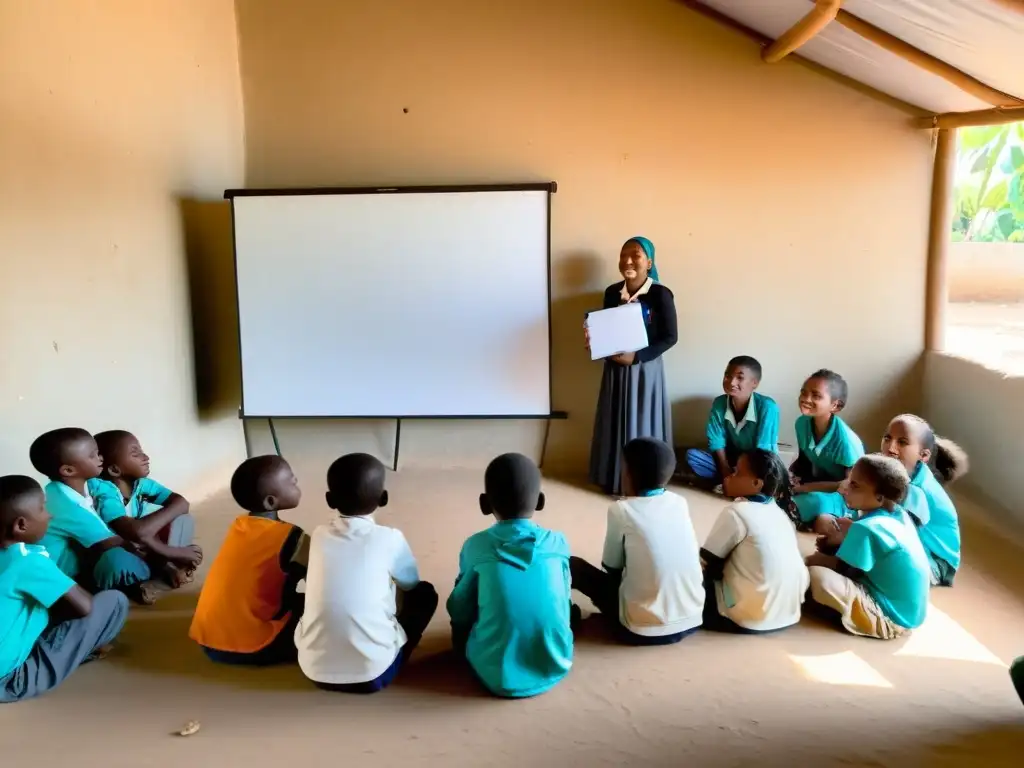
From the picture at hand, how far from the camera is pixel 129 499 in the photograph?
2797mm

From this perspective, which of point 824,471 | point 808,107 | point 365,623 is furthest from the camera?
point 808,107

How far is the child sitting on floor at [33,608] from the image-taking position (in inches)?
78.0

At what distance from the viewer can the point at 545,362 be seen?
4.08 metres

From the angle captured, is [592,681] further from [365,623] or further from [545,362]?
[545,362]

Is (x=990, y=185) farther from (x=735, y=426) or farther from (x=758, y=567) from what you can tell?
(x=758, y=567)

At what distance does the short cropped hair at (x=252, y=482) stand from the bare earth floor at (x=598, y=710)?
0.48 m

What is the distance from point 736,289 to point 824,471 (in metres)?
1.12

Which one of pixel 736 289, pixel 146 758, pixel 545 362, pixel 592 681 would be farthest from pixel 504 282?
pixel 146 758

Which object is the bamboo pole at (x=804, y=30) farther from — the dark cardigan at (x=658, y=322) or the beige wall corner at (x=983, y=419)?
the beige wall corner at (x=983, y=419)

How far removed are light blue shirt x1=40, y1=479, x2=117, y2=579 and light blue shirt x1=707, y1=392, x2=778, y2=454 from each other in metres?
2.68

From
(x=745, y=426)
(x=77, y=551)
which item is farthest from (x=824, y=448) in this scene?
(x=77, y=551)

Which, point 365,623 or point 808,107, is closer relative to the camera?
point 365,623

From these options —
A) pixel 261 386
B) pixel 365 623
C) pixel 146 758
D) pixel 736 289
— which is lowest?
pixel 146 758

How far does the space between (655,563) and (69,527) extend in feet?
5.78
